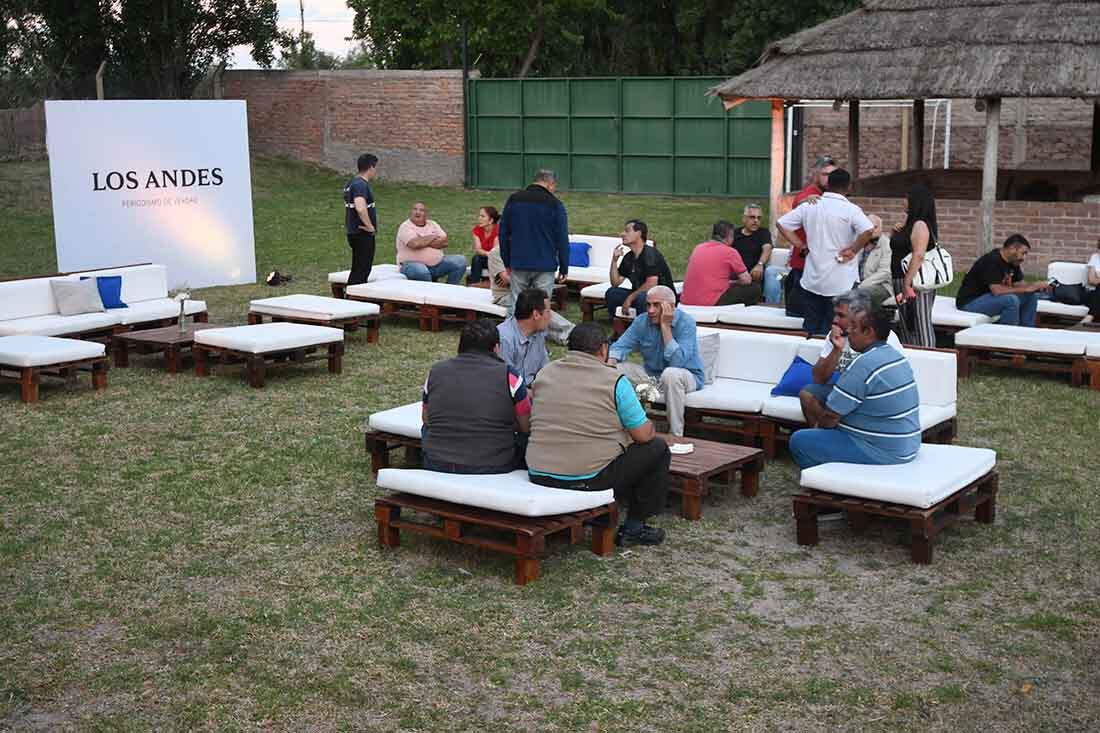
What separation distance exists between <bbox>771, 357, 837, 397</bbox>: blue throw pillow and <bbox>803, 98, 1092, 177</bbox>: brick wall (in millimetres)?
15980

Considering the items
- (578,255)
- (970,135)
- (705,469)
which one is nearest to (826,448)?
(705,469)

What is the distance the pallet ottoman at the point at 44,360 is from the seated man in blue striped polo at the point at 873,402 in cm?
622

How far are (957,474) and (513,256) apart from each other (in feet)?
17.9

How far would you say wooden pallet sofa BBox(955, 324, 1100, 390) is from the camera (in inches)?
434

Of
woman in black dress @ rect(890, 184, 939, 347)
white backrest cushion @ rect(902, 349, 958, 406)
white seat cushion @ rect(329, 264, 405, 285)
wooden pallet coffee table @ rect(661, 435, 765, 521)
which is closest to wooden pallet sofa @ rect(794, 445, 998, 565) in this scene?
wooden pallet coffee table @ rect(661, 435, 765, 521)

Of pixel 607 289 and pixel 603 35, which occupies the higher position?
pixel 603 35

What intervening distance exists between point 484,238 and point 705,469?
24.8ft

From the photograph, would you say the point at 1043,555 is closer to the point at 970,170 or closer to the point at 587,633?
the point at 587,633

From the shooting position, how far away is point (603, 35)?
38.7m

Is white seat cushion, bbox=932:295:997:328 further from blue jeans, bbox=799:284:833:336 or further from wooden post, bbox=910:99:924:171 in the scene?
wooden post, bbox=910:99:924:171

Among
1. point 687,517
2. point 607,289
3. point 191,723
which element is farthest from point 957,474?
point 607,289

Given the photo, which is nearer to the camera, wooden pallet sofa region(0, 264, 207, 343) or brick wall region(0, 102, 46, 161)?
wooden pallet sofa region(0, 264, 207, 343)

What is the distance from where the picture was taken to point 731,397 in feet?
29.9

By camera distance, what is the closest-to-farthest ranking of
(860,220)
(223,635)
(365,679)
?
(365,679) < (223,635) < (860,220)
